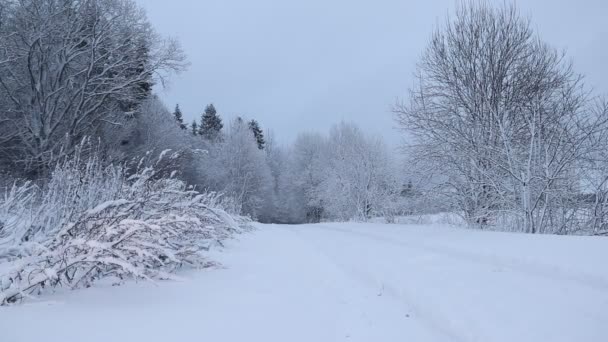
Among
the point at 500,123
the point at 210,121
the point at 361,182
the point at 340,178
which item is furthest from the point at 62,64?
the point at 210,121

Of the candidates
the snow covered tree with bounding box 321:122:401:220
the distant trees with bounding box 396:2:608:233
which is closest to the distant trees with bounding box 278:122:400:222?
the snow covered tree with bounding box 321:122:401:220

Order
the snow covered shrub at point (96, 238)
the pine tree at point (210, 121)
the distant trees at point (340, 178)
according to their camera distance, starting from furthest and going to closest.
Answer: the pine tree at point (210, 121) → the distant trees at point (340, 178) → the snow covered shrub at point (96, 238)

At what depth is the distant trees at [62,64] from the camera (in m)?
13.8

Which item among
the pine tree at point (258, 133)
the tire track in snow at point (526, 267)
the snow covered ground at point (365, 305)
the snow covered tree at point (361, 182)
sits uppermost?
the pine tree at point (258, 133)

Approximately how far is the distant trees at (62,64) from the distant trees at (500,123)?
12.3 m

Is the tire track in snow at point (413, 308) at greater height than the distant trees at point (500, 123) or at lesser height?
lesser

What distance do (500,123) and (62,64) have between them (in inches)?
645

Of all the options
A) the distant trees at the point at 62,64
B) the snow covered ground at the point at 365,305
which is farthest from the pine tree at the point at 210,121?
the snow covered ground at the point at 365,305

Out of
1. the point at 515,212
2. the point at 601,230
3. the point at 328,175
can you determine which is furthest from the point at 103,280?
the point at 328,175

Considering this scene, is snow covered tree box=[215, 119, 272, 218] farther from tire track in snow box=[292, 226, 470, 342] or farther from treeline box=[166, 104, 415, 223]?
tire track in snow box=[292, 226, 470, 342]

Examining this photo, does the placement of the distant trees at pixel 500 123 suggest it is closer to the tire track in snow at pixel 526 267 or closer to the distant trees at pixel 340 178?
the tire track in snow at pixel 526 267

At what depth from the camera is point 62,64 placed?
580 inches

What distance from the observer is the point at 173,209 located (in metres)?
4.63

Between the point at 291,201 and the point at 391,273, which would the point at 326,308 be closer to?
the point at 391,273
